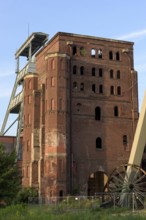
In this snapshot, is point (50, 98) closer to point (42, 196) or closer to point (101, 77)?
point (101, 77)

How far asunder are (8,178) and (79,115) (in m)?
18.6

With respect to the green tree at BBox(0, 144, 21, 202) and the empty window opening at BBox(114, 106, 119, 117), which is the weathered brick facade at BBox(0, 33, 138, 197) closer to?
the empty window opening at BBox(114, 106, 119, 117)

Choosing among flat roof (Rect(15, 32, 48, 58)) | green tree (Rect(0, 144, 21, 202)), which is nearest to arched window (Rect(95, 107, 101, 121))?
green tree (Rect(0, 144, 21, 202))

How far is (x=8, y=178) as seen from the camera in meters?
37.2

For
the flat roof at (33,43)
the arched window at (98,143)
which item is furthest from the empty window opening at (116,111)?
the flat roof at (33,43)

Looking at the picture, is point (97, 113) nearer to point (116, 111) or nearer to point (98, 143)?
point (116, 111)

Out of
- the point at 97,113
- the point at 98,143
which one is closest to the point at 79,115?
the point at 97,113

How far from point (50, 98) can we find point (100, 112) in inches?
267

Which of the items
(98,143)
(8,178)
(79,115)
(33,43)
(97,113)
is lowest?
(8,178)

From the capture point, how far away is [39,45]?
71.9 meters

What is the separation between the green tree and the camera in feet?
119

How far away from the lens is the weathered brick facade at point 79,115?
5141 centimetres

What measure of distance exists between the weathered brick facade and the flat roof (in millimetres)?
9211

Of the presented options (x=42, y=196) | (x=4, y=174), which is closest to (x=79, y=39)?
(x=42, y=196)
